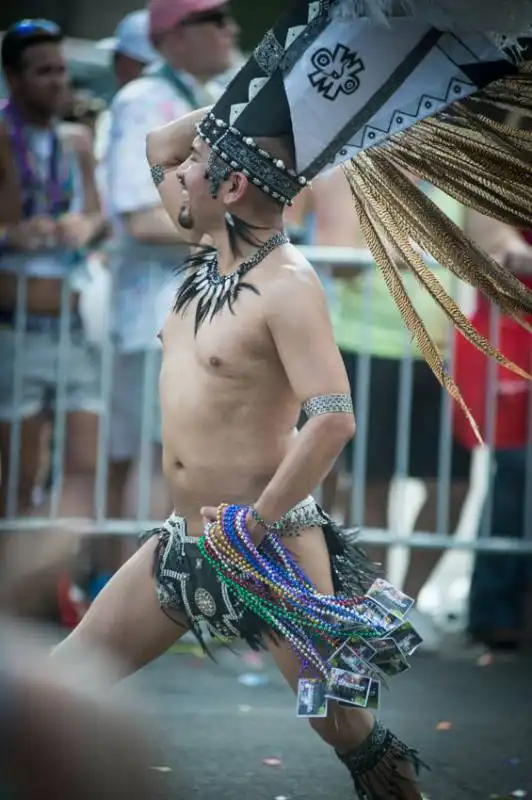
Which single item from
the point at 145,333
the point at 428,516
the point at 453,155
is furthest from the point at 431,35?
the point at 428,516

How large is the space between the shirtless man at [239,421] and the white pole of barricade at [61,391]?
2.75m

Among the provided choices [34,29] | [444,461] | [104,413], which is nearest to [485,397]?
[444,461]

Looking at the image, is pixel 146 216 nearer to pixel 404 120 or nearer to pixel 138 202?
pixel 138 202

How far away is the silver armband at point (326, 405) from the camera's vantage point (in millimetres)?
3166

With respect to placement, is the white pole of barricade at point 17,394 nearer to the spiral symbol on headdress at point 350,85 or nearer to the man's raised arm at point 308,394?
the man's raised arm at point 308,394

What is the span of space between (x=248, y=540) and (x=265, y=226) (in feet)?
2.26

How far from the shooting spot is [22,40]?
6.24 metres

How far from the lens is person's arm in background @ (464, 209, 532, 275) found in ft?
19.3

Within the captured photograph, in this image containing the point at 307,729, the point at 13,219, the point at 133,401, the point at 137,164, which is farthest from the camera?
the point at 133,401

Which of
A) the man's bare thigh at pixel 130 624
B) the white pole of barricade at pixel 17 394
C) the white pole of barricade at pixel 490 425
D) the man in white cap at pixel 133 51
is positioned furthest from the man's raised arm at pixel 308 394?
the man in white cap at pixel 133 51

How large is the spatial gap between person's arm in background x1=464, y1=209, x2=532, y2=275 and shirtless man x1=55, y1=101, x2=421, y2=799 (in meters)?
2.60

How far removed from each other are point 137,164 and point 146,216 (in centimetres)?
21

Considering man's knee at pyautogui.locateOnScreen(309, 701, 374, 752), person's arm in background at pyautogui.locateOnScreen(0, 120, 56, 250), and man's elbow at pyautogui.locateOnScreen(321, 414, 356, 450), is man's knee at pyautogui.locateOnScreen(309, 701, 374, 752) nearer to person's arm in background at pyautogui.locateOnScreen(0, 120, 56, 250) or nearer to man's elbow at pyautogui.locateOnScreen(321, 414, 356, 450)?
man's elbow at pyautogui.locateOnScreen(321, 414, 356, 450)

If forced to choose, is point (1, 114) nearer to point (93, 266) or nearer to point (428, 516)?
point (93, 266)
